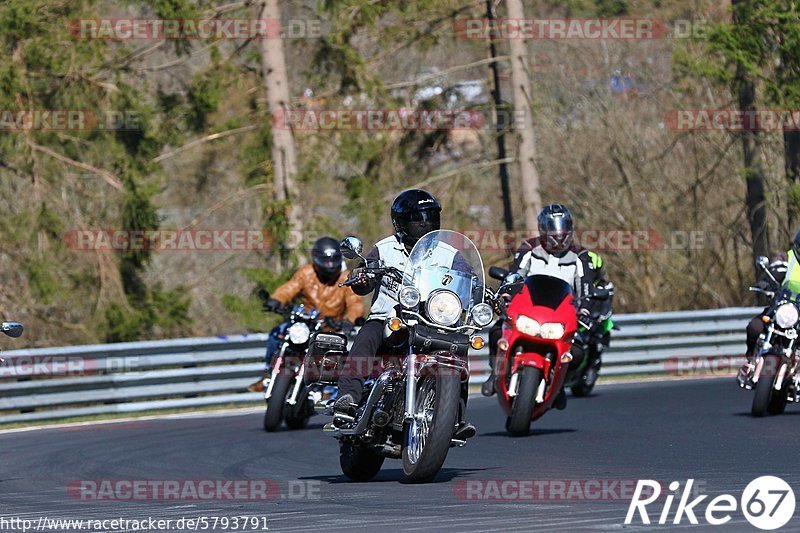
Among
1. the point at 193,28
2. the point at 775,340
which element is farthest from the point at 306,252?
the point at 775,340

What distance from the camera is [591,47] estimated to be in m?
35.1

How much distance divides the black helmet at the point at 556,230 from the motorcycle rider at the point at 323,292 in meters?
2.36

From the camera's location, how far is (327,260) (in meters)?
15.8

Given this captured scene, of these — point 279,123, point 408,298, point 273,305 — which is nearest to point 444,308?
point 408,298

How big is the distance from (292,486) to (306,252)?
17402mm

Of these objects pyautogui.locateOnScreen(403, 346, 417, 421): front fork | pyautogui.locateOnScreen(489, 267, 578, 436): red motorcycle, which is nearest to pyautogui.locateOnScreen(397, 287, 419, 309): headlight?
pyautogui.locateOnScreen(403, 346, 417, 421): front fork

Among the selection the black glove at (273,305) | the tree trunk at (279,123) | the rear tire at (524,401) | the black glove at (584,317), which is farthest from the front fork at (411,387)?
the tree trunk at (279,123)

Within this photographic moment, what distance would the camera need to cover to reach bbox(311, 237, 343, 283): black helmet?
51.7ft

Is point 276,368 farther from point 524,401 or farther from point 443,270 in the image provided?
point 443,270

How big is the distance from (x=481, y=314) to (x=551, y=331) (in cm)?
389

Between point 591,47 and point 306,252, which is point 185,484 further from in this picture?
point 591,47

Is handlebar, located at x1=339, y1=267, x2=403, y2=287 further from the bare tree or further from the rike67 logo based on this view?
the bare tree

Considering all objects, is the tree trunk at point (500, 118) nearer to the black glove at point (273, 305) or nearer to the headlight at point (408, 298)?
the black glove at point (273, 305)

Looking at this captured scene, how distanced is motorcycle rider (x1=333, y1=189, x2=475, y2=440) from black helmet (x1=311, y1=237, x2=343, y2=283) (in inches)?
231
